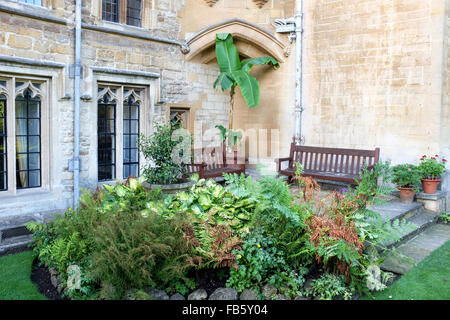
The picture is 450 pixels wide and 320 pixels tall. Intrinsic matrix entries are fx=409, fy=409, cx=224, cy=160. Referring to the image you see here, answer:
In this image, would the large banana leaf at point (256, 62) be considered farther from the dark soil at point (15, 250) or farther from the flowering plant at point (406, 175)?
→ the dark soil at point (15, 250)

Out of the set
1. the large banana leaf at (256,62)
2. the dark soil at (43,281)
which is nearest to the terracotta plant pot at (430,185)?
the large banana leaf at (256,62)

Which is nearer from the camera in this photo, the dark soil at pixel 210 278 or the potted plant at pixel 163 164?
the dark soil at pixel 210 278

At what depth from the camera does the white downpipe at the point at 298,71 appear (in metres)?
9.51

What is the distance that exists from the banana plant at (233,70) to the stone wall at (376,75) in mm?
1362

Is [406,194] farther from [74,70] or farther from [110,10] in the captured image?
[110,10]

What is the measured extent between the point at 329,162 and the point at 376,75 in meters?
2.11

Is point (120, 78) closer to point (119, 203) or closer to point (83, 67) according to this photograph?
point (83, 67)

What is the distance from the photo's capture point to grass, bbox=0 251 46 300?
4.23 m

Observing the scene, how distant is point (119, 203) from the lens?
512 centimetres

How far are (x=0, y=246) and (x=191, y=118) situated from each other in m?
A: 4.95

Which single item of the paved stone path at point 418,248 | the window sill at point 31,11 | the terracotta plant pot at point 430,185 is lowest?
the paved stone path at point 418,248

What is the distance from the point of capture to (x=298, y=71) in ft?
31.6

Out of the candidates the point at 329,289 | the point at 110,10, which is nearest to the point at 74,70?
the point at 110,10
